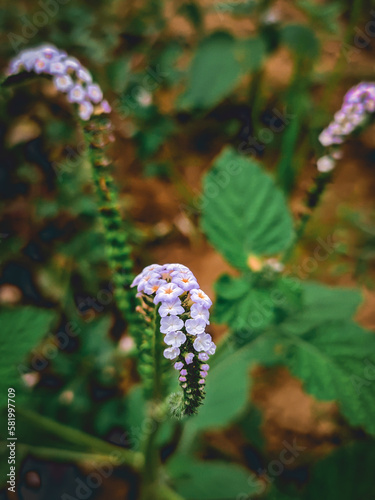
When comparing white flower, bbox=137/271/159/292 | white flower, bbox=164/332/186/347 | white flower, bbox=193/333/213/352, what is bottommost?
white flower, bbox=193/333/213/352

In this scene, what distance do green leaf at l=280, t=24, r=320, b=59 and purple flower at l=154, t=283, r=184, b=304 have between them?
1309mm

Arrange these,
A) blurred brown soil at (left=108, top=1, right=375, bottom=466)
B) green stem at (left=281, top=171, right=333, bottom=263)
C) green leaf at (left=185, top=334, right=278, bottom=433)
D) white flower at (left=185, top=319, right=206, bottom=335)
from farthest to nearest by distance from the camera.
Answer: blurred brown soil at (left=108, top=1, right=375, bottom=466) → green leaf at (left=185, top=334, right=278, bottom=433) → green stem at (left=281, top=171, right=333, bottom=263) → white flower at (left=185, top=319, right=206, bottom=335)

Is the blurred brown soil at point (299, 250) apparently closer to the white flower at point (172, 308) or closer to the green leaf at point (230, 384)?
the green leaf at point (230, 384)

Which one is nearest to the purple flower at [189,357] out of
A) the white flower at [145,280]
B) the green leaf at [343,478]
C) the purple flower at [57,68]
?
the white flower at [145,280]

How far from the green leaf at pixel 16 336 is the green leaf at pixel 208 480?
1.86ft

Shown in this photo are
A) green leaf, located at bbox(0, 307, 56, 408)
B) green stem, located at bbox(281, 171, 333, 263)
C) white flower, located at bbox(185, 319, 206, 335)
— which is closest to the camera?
white flower, located at bbox(185, 319, 206, 335)

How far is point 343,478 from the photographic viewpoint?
3.57 ft

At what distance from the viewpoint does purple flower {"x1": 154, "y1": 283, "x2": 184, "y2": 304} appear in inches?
23.0

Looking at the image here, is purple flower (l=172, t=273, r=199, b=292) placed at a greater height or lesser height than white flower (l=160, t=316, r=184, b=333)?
greater

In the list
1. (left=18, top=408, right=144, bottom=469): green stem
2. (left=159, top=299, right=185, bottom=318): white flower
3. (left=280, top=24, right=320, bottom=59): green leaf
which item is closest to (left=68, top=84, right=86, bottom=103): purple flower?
(left=159, top=299, right=185, bottom=318): white flower

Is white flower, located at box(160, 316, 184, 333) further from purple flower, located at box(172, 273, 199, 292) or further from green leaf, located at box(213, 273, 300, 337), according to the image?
green leaf, located at box(213, 273, 300, 337)

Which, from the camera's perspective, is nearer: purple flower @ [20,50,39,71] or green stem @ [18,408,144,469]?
purple flower @ [20,50,39,71]

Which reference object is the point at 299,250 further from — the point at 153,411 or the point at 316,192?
the point at 153,411

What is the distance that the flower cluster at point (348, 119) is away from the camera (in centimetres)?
89
